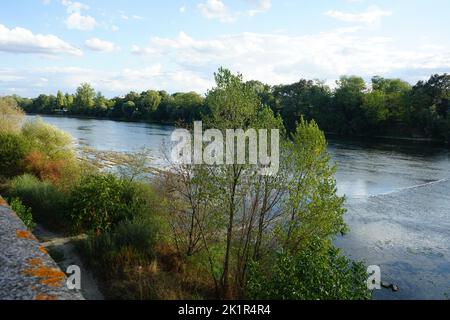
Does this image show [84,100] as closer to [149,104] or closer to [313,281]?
[149,104]

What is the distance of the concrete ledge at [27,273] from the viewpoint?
4.16 metres

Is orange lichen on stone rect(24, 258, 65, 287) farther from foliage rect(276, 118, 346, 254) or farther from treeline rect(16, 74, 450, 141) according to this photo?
treeline rect(16, 74, 450, 141)

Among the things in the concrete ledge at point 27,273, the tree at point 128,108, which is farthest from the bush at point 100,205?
the tree at point 128,108

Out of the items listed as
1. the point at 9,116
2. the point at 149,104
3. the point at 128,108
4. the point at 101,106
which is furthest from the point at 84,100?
the point at 9,116

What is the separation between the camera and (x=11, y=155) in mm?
23375

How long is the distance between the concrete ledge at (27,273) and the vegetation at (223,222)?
5.45 metres

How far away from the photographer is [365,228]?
2038cm

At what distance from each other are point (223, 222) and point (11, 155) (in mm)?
16744

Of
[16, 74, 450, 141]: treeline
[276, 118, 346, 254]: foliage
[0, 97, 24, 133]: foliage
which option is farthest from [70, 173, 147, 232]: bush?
[16, 74, 450, 141]: treeline

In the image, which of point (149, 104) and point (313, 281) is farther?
point (149, 104)

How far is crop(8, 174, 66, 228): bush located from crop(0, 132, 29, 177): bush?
431 centimetres

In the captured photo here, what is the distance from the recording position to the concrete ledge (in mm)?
4164

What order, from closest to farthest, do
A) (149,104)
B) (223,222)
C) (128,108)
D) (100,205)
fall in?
(223,222) → (100,205) → (149,104) → (128,108)
